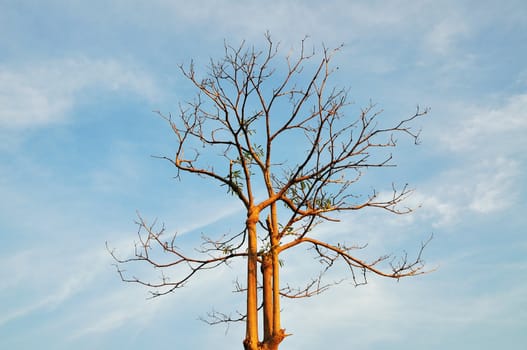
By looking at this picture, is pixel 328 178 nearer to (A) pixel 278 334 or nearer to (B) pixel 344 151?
(B) pixel 344 151

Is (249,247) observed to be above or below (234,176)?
below

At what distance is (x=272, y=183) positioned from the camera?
250 inches

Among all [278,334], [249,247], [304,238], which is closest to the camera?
[278,334]

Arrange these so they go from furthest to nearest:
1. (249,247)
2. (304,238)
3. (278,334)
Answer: (304,238) → (249,247) → (278,334)

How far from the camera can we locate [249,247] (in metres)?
5.79

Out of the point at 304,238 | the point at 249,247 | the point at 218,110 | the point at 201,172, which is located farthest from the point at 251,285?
the point at 218,110

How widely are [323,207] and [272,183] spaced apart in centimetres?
58

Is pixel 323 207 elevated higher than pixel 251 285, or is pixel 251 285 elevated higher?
pixel 323 207

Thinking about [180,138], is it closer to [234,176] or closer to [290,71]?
[234,176]

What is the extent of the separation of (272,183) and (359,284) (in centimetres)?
137

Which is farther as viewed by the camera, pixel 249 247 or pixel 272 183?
pixel 272 183

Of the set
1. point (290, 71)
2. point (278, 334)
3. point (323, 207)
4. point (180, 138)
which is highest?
point (290, 71)

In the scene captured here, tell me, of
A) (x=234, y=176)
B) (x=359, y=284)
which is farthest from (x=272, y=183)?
(x=359, y=284)

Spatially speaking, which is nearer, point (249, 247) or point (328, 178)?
point (249, 247)
